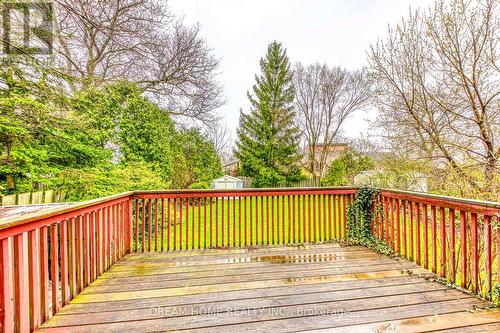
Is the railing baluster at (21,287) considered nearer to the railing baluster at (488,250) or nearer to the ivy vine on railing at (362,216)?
the railing baluster at (488,250)

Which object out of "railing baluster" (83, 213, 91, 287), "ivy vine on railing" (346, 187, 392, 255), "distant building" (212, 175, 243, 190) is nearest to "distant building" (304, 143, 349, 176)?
"distant building" (212, 175, 243, 190)

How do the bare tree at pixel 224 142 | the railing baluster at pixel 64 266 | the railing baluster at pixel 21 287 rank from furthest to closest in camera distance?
the bare tree at pixel 224 142, the railing baluster at pixel 64 266, the railing baluster at pixel 21 287

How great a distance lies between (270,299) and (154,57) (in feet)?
26.3

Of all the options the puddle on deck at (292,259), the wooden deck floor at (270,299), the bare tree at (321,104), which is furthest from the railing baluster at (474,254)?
the bare tree at (321,104)

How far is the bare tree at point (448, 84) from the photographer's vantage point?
482 centimetres

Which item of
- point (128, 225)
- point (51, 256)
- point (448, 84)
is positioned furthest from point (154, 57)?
point (448, 84)

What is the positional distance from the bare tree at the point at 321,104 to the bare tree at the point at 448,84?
1134cm

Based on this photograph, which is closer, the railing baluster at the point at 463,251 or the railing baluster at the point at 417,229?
the railing baluster at the point at 463,251

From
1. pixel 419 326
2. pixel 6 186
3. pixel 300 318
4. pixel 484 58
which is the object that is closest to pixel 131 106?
pixel 6 186

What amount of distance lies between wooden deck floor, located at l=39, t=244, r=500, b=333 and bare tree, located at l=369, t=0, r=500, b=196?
304cm

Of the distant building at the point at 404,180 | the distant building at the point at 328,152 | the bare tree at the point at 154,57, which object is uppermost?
the bare tree at the point at 154,57

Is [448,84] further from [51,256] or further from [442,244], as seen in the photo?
[51,256]

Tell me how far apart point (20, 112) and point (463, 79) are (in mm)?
8699

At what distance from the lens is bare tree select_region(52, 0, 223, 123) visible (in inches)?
253
